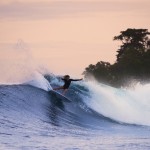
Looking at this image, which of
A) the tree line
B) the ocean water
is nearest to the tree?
the tree line

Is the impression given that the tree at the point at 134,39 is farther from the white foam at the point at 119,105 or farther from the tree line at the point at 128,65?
the white foam at the point at 119,105

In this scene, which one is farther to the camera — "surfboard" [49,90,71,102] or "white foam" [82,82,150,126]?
"white foam" [82,82,150,126]

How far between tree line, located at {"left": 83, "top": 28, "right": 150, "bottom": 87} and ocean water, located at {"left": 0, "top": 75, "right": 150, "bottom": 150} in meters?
40.1

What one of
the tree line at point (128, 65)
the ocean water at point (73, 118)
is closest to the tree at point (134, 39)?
the tree line at point (128, 65)

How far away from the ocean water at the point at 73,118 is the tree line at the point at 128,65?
1577 inches

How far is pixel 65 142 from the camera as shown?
15.8m

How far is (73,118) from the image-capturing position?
22.8 metres

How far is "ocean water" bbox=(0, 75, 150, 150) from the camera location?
51.6 feet

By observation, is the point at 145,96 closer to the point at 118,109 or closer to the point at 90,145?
the point at 118,109

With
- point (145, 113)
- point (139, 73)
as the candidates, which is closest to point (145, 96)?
point (145, 113)

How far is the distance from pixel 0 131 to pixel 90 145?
261cm

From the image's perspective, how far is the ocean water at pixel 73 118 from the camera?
15719mm

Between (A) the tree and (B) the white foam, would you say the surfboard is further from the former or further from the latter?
(A) the tree

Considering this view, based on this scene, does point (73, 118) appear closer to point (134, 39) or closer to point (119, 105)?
point (119, 105)
